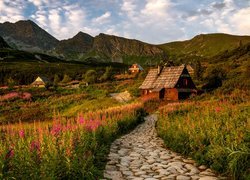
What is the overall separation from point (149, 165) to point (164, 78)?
39.8m

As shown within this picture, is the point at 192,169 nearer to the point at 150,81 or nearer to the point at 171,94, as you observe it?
the point at 171,94

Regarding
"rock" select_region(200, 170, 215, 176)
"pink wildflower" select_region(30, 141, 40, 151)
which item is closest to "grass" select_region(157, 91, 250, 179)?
"rock" select_region(200, 170, 215, 176)

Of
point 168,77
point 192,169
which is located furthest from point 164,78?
point 192,169

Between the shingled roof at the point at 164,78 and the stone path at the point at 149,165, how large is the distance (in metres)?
34.6

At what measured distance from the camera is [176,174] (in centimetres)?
705

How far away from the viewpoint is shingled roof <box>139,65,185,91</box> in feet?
150

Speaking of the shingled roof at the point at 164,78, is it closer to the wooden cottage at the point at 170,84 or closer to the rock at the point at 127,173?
the wooden cottage at the point at 170,84

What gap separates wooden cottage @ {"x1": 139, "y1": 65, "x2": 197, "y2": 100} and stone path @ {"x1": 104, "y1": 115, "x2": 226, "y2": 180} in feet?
A: 112

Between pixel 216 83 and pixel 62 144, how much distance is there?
160 ft

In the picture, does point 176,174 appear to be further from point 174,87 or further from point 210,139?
point 174,87

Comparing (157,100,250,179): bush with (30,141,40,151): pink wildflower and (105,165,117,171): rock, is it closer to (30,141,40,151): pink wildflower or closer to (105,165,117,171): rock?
(105,165,117,171): rock

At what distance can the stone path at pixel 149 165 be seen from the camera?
692cm

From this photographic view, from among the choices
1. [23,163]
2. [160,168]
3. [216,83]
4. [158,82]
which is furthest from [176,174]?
[216,83]

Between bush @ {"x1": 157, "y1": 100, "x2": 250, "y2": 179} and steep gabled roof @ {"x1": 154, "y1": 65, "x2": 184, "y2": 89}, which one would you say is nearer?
bush @ {"x1": 157, "y1": 100, "x2": 250, "y2": 179}
